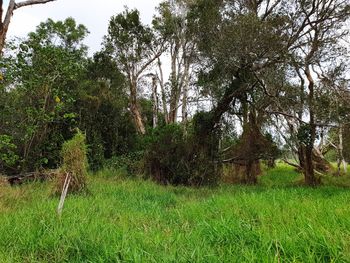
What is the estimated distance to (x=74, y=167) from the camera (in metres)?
8.99

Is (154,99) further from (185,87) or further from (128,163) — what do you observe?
(128,163)

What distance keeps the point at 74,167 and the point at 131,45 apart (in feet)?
49.5

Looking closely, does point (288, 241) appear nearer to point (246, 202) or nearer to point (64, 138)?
point (246, 202)

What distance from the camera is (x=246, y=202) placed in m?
6.62

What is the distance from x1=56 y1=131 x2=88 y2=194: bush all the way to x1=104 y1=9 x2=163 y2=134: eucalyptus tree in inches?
465

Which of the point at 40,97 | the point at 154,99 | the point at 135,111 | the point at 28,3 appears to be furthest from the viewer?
the point at 154,99

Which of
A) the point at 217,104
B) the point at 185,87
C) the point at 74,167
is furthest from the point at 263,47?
the point at 185,87

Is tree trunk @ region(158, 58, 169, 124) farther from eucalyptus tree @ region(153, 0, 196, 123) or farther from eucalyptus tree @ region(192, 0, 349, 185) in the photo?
eucalyptus tree @ region(192, 0, 349, 185)

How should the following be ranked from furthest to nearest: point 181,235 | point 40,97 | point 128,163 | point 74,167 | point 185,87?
point 185,87, point 128,163, point 40,97, point 74,167, point 181,235

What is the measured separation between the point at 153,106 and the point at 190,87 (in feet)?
11.1

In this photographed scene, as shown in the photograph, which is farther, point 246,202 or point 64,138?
point 64,138

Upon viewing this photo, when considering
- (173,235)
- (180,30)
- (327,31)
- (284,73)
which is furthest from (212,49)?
(180,30)

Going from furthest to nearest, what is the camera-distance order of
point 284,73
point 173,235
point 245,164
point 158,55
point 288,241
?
1. point 158,55
2. point 245,164
3. point 284,73
4. point 173,235
5. point 288,241

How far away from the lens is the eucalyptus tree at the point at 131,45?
72.0 ft
